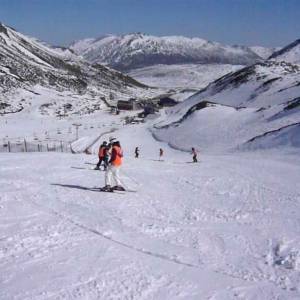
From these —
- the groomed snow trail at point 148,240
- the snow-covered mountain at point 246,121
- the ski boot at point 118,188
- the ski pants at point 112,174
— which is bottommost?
the groomed snow trail at point 148,240

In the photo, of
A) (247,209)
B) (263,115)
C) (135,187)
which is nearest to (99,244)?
(247,209)

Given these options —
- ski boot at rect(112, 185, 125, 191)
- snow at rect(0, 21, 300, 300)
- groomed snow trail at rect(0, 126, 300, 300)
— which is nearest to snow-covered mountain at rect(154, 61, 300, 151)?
snow at rect(0, 21, 300, 300)

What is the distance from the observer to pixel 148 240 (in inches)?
484

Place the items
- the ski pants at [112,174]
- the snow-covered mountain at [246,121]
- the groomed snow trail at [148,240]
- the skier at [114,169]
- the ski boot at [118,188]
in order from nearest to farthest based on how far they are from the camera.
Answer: the groomed snow trail at [148,240] → the skier at [114,169] → the ski pants at [112,174] → the ski boot at [118,188] → the snow-covered mountain at [246,121]

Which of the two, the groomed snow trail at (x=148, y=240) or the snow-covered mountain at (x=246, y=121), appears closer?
the groomed snow trail at (x=148, y=240)

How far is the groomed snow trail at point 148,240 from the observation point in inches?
370

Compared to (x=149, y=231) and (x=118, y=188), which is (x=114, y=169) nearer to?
(x=118, y=188)

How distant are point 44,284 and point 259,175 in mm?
18509

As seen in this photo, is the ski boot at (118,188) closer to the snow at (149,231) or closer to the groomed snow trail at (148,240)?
the snow at (149,231)

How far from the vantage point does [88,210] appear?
1549 cm

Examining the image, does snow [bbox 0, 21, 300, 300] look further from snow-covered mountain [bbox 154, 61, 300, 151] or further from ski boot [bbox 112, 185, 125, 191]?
snow-covered mountain [bbox 154, 61, 300, 151]

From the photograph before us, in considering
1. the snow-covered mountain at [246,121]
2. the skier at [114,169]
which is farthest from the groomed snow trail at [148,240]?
the snow-covered mountain at [246,121]

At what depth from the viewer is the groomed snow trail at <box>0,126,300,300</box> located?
941 centimetres

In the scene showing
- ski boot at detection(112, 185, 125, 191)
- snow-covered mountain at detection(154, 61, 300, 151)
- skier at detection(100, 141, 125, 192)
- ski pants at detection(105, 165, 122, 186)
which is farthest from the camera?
snow-covered mountain at detection(154, 61, 300, 151)
